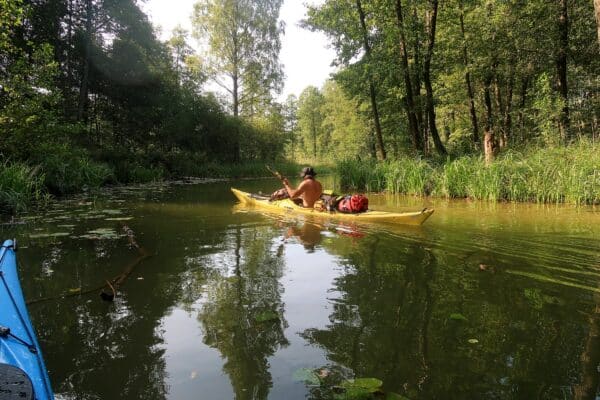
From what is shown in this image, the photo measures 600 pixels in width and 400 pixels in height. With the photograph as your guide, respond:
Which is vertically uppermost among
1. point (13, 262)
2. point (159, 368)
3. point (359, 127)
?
point (359, 127)

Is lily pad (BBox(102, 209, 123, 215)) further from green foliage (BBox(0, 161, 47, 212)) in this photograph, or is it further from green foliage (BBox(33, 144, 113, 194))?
green foliage (BBox(33, 144, 113, 194))

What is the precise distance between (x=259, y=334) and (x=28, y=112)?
10387mm

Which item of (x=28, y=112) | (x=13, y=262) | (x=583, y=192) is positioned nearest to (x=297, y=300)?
(x=13, y=262)

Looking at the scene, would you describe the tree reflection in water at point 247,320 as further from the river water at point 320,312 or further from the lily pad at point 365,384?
the lily pad at point 365,384

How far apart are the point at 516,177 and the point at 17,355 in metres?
11.3

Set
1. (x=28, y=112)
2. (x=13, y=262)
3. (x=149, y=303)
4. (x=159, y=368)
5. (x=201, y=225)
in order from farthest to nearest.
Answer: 1. (x=28, y=112)
2. (x=201, y=225)
3. (x=149, y=303)
4. (x=13, y=262)
5. (x=159, y=368)

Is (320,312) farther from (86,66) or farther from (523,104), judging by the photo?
(523,104)

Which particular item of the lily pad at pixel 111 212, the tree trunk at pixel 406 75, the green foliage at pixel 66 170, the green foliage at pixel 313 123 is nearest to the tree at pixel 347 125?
the green foliage at pixel 313 123

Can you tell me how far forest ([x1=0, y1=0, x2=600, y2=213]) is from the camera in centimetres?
1084

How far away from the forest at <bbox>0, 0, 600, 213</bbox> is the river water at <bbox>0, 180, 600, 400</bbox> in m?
4.95

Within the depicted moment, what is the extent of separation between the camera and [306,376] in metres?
2.59

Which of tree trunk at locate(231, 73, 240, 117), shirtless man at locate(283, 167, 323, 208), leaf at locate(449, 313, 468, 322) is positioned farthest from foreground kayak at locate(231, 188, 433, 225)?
tree trunk at locate(231, 73, 240, 117)

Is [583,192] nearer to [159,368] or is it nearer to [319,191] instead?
[319,191]

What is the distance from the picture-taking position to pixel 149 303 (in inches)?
154
